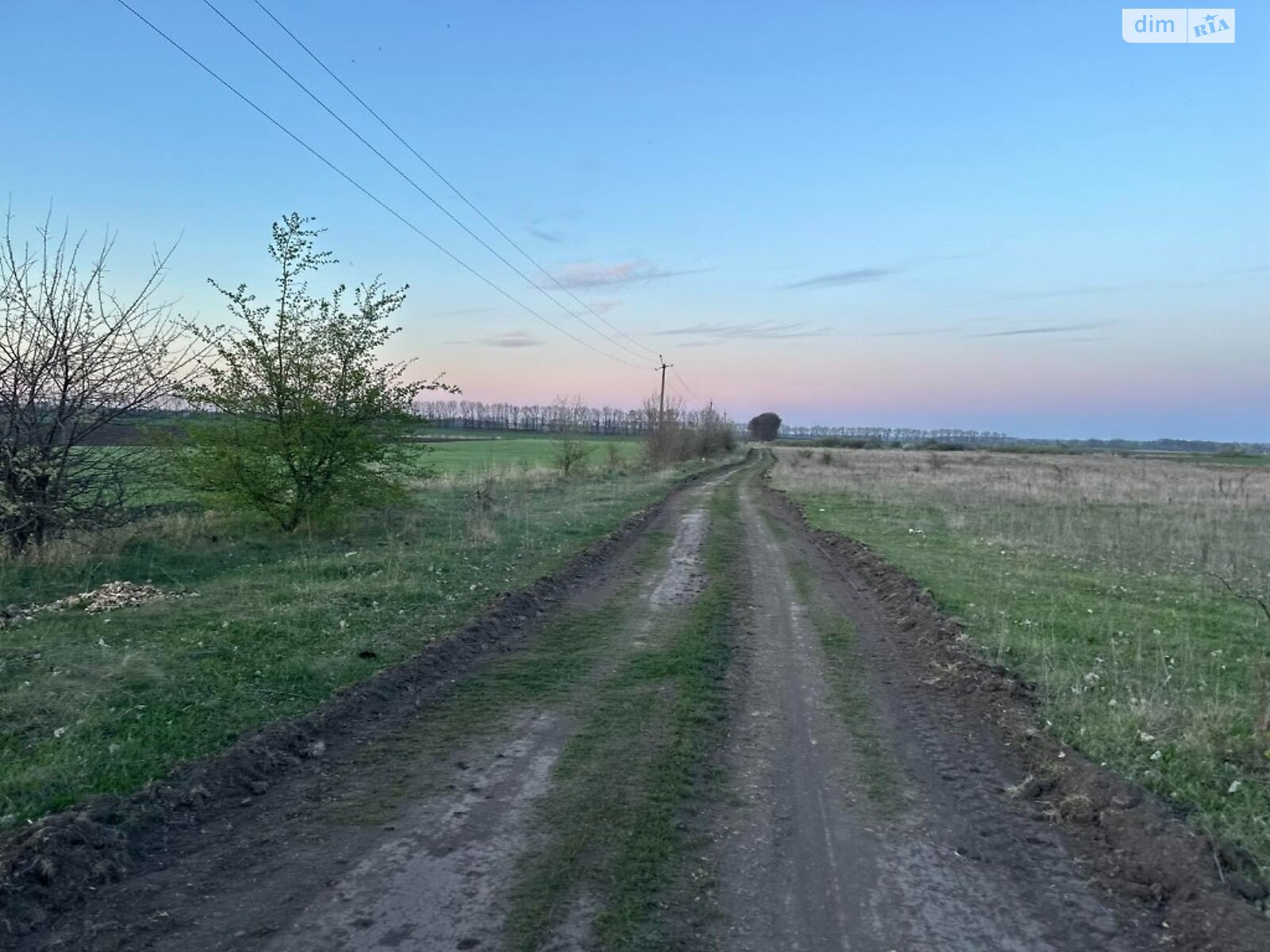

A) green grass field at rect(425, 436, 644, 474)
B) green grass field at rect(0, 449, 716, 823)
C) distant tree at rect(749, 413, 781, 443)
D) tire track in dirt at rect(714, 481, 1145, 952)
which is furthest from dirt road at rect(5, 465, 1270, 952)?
distant tree at rect(749, 413, 781, 443)

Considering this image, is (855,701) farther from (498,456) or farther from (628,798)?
(498,456)

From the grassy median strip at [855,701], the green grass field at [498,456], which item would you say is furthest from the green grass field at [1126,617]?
the green grass field at [498,456]

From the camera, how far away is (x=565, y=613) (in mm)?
10742

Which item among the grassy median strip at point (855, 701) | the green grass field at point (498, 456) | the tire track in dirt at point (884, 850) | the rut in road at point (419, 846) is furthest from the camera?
the green grass field at point (498, 456)

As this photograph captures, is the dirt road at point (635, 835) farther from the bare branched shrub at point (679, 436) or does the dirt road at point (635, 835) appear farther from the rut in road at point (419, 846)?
the bare branched shrub at point (679, 436)

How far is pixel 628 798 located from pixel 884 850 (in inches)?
58.9

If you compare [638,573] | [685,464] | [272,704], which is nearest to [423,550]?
[638,573]

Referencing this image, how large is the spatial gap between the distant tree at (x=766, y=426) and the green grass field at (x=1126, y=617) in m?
130

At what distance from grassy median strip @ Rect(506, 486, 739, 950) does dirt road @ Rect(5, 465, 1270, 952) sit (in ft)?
0.06

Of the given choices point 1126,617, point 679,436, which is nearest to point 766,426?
point 679,436

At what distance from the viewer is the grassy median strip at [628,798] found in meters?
3.84

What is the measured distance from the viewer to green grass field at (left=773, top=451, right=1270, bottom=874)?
5.74m

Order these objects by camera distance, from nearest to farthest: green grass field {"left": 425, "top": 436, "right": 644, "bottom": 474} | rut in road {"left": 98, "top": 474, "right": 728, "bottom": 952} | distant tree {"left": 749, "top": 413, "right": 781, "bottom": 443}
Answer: rut in road {"left": 98, "top": 474, "right": 728, "bottom": 952} → green grass field {"left": 425, "top": 436, "right": 644, "bottom": 474} → distant tree {"left": 749, "top": 413, "right": 781, "bottom": 443}

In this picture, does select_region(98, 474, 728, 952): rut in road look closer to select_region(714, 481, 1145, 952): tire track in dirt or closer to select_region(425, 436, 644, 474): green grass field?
select_region(714, 481, 1145, 952): tire track in dirt
